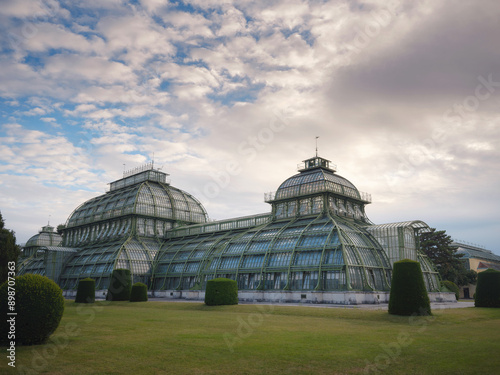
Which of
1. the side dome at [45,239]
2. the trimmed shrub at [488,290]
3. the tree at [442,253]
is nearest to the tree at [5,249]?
the trimmed shrub at [488,290]

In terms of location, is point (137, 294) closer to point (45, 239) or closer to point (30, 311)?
point (30, 311)

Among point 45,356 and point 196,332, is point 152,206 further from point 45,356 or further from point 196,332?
point 45,356

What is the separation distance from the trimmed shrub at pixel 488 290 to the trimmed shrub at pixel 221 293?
2720 cm

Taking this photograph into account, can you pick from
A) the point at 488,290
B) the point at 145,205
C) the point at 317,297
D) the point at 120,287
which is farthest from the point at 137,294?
the point at 488,290

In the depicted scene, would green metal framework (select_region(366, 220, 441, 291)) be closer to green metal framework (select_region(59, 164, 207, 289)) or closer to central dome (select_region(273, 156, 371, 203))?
central dome (select_region(273, 156, 371, 203))

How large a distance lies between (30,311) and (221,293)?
28349mm

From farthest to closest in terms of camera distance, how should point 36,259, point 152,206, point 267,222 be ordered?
point 36,259 → point 152,206 → point 267,222

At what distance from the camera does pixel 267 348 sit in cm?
1925

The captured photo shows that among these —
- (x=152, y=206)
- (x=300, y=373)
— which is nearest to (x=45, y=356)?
(x=300, y=373)

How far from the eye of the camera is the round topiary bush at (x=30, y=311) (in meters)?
18.3

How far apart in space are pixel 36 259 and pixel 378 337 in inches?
3527

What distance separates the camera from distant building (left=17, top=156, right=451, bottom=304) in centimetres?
4975

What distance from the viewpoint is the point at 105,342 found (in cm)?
2030

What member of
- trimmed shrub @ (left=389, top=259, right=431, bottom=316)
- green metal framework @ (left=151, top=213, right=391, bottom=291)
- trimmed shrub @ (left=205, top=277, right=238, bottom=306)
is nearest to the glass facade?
green metal framework @ (left=151, top=213, right=391, bottom=291)
